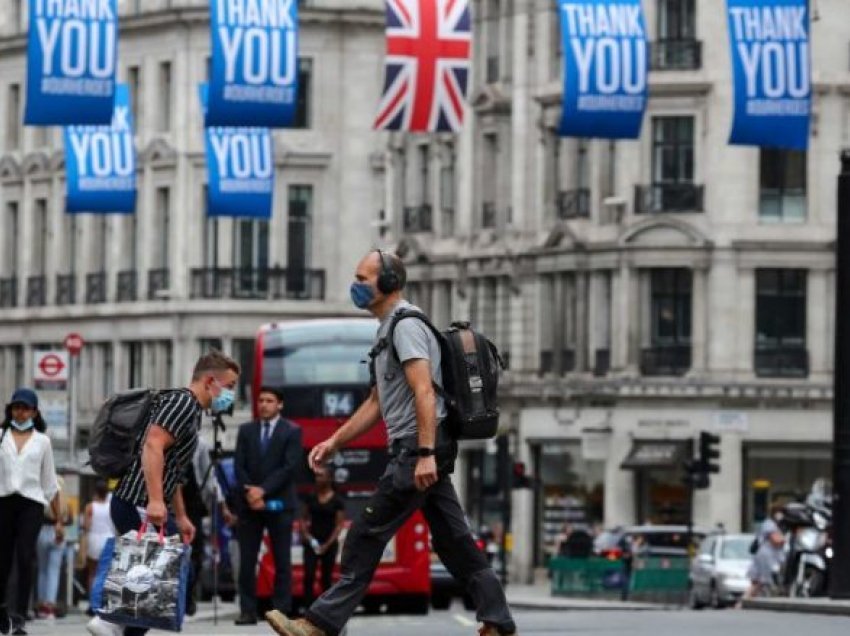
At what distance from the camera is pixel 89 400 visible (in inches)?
3799

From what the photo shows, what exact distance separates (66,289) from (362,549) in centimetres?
8047

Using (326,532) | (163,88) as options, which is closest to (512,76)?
(163,88)

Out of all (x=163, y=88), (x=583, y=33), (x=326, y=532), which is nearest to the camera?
Result: (x=326, y=532)

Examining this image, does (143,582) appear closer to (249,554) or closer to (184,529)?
(184,529)

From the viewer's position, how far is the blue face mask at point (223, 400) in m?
19.4

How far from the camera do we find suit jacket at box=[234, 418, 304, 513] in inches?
1091

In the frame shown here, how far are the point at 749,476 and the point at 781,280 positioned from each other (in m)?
4.08

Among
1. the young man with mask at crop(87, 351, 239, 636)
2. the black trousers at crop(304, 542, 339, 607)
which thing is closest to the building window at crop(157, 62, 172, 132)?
the black trousers at crop(304, 542, 339, 607)

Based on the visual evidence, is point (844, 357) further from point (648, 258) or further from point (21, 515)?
point (648, 258)

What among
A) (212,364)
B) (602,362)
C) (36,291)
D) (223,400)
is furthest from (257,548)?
(36,291)

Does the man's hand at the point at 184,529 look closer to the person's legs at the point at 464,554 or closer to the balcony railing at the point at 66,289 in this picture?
the person's legs at the point at 464,554

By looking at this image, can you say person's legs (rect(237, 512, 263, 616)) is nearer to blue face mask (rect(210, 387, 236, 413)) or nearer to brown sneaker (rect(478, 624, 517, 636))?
blue face mask (rect(210, 387, 236, 413))

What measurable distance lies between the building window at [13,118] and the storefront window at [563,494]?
28.4 m

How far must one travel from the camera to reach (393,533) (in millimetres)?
17984
